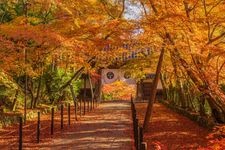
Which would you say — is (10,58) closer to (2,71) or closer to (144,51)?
(2,71)

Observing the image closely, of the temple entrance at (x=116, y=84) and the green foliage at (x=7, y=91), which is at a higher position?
the temple entrance at (x=116, y=84)

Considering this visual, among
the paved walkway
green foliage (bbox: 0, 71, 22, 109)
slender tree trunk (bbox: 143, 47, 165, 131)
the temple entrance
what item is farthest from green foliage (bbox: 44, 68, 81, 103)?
the temple entrance

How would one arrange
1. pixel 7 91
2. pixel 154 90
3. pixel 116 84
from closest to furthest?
pixel 154 90
pixel 7 91
pixel 116 84

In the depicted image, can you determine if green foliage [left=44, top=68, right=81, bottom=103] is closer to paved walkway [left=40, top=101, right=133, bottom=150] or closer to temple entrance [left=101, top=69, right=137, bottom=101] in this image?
paved walkway [left=40, top=101, right=133, bottom=150]

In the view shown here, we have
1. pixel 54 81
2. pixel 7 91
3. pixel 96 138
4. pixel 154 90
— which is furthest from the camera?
pixel 54 81

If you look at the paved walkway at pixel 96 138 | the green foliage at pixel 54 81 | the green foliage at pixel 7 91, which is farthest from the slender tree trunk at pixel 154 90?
the green foliage at pixel 54 81

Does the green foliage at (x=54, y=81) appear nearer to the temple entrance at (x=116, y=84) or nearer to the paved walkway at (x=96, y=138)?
the paved walkway at (x=96, y=138)

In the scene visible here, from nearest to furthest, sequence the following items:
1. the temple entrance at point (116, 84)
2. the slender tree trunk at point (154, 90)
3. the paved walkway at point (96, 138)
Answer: the paved walkway at point (96, 138), the slender tree trunk at point (154, 90), the temple entrance at point (116, 84)

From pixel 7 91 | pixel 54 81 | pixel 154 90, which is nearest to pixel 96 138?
pixel 154 90

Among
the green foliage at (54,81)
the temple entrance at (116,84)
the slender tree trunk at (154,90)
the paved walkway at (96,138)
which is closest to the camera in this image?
the paved walkway at (96,138)

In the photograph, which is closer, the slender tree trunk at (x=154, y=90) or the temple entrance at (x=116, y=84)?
the slender tree trunk at (x=154, y=90)

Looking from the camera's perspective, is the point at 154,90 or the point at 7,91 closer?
the point at 154,90

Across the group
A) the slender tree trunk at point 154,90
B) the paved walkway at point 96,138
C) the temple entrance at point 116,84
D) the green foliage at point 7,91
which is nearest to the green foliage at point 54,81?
the green foliage at point 7,91

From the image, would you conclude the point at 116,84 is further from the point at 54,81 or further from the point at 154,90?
the point at 154,90
